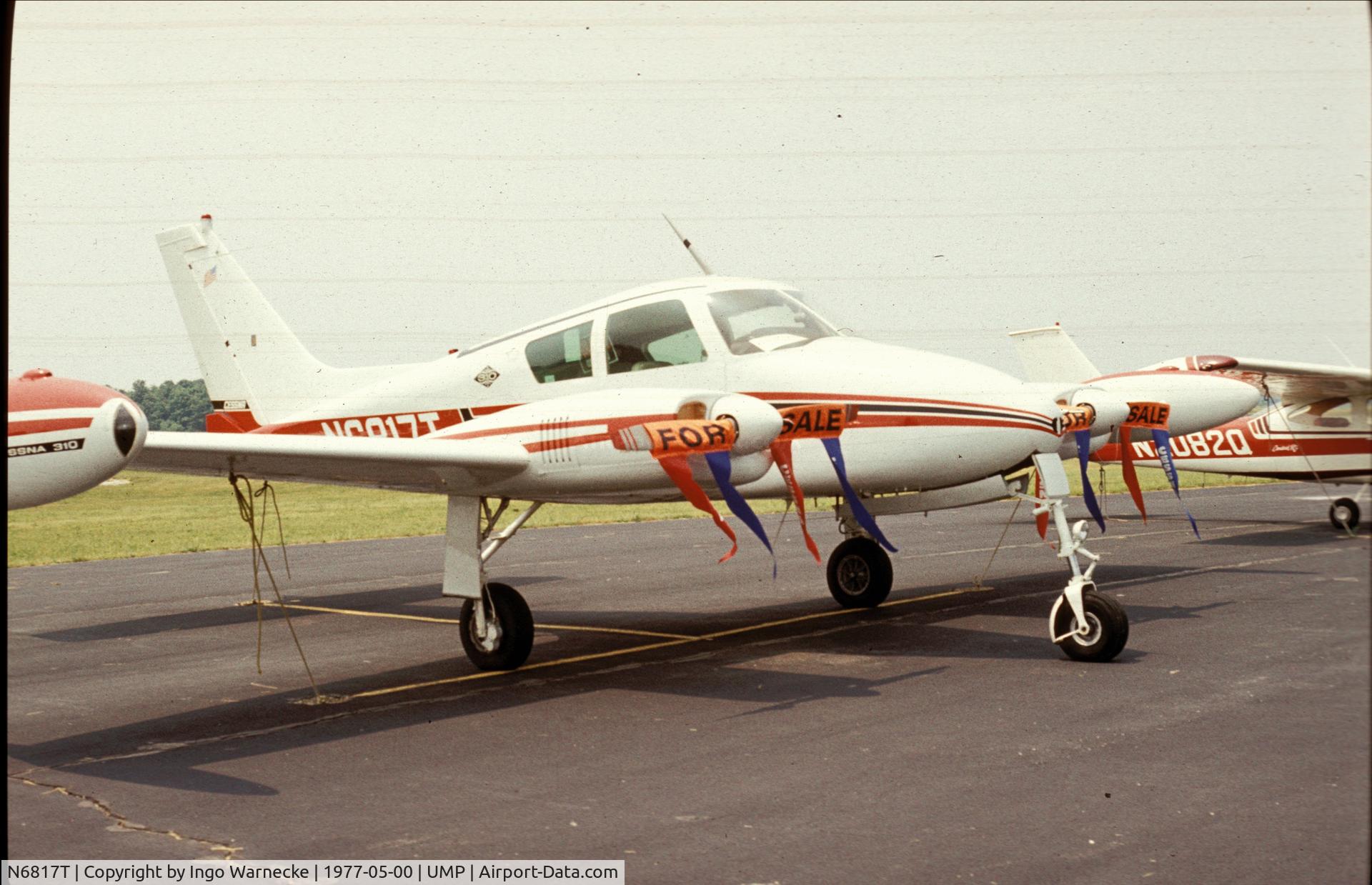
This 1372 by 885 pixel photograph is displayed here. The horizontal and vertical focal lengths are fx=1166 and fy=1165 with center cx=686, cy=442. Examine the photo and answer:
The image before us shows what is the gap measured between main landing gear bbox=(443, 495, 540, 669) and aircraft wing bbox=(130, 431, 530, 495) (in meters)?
0.34

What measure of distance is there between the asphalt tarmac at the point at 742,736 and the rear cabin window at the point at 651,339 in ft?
9.23

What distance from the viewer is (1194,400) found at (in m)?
12.2

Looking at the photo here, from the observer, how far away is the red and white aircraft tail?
13.8 metres

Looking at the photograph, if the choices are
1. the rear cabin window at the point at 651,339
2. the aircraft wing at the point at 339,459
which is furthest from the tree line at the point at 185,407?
the rear cabin window at the point at 651,339

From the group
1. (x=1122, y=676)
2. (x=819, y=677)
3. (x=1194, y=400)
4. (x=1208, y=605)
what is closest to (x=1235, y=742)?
(x=1122, y=676)

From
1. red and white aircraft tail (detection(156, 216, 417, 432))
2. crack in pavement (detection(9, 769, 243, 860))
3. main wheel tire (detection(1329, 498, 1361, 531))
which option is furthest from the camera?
red and white aircraft tail (detection(156, 216, 417, 432))

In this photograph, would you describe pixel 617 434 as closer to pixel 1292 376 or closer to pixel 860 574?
pixel 860 574

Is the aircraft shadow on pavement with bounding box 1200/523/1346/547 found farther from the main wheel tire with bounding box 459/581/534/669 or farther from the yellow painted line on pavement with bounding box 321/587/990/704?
the main wheel tire with bounding box 459/581/534/669

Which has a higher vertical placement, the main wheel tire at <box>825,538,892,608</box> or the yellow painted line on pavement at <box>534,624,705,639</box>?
the main wheel tire at <box>825,538,892,608</box>

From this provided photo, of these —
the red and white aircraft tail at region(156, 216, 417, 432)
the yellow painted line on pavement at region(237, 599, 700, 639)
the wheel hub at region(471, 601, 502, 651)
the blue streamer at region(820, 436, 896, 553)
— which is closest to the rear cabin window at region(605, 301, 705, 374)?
the blue streamer at region(820, 436, 896, 553)

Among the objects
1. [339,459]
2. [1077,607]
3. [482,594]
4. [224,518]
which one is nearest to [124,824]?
[339,459]

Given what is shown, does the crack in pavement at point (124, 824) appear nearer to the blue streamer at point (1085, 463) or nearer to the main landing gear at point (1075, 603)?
the main landing gear at point (1075, 603)

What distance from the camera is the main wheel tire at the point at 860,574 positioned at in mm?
13859

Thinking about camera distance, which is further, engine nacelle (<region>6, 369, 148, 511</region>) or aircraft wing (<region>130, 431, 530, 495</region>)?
aircraft wing (<region>130, 431, 530, 495</region>)
